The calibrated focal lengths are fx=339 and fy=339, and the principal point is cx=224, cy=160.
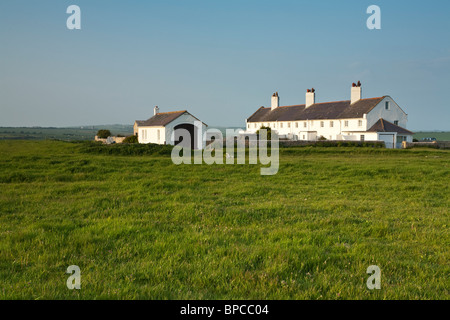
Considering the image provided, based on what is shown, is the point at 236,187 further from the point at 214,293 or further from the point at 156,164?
the point at 214,293

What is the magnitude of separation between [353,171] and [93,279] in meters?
17.7

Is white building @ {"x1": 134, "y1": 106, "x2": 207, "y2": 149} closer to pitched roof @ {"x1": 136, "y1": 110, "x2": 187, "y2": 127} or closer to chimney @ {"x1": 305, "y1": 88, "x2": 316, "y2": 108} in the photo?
pitched roof @ {"x1": 136, "y1": 110, "x2": 187, "y2": 127}

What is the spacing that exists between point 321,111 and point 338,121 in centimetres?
586

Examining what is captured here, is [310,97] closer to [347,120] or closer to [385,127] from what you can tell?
[347,120]

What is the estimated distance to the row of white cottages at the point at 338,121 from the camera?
45.2m

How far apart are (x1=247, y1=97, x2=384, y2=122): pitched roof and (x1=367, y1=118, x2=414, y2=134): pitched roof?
9.04ft

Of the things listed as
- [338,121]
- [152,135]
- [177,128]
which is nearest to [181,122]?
[177,128]

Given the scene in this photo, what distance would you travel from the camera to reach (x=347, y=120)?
59.0 metres

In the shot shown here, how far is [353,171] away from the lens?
791 inches

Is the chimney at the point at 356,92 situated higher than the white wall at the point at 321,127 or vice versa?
the chimney at the point at 356,92

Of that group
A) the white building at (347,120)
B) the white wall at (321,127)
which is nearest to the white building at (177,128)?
the white building at (347,120)

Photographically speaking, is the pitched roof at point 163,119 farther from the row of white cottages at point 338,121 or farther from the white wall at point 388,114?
the white wall at point 388,114

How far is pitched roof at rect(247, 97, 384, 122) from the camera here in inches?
2292

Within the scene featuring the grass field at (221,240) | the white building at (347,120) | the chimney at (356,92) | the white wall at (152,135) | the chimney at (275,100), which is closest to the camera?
the grass field at (221,240)
